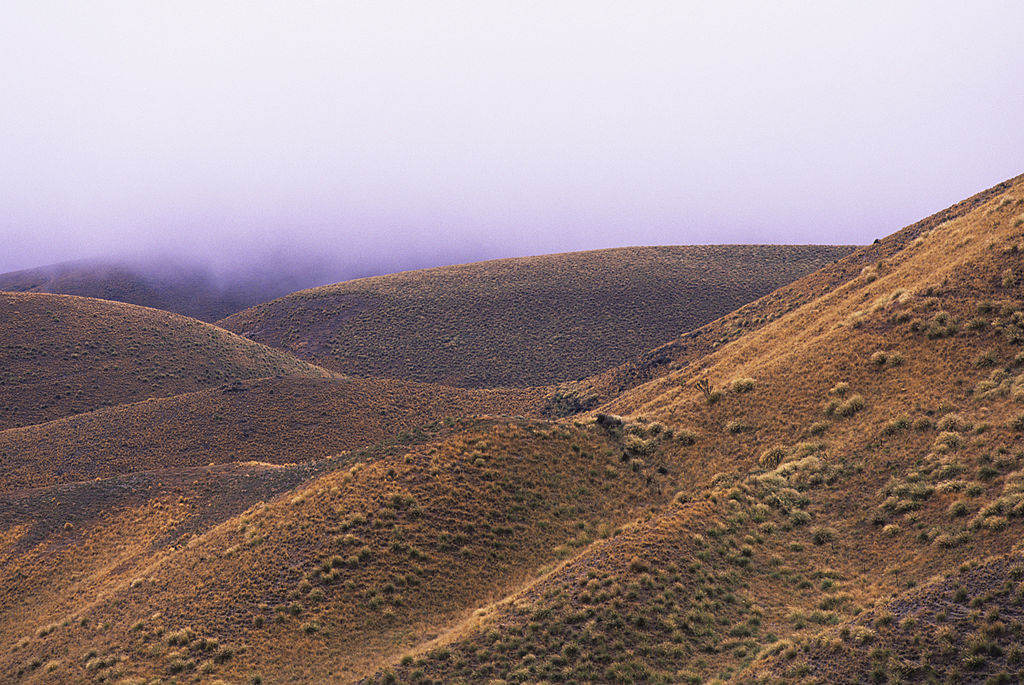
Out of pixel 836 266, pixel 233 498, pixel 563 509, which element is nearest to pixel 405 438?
pixel 563 509

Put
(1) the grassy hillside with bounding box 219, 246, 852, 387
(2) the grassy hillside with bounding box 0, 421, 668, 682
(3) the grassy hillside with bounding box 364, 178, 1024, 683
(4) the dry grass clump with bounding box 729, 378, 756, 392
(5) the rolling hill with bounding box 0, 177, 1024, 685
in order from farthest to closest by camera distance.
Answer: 1. (1) the grassy hillside with bounding box 219, 246, 852, 387
2. (4) the dry grass clump with bounding box 729, 378, 756, 392
3. (2) the grassy hillside with bounding box 0, 421, 668, 682
4. (5) the rolling hill with bounding box 0, 177, 1024, 685
5. (3) the grassy hillside with bounding box 364, 178, 1024, 683

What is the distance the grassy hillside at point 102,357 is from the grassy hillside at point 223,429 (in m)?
10.0

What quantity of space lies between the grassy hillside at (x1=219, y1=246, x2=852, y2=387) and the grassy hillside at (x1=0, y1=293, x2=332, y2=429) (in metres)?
14.2

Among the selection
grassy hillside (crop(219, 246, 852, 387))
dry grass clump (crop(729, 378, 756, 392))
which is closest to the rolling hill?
dry grass clump (crop(729, 378, 756, 392))

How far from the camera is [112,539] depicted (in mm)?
34125

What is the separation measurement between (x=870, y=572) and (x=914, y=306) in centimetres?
1551

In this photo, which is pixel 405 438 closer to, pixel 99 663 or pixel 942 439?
pixel 99 663

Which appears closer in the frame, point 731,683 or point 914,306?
point 731,683

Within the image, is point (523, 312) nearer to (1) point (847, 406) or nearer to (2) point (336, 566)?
(1) point (847, 406)

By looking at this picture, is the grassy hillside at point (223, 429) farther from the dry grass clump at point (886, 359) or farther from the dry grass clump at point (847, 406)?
the dry grass clump at point (886, 359)

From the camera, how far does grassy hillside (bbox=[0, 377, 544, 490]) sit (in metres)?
53.2

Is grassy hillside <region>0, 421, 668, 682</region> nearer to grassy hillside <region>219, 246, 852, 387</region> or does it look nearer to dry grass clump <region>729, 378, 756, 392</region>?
dry grass clump <region>729, 378, 756, 392</region>

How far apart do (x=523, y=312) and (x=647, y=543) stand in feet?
274

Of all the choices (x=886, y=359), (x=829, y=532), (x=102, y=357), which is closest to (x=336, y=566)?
(x=829, y=532)
